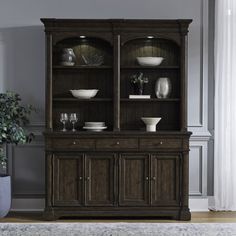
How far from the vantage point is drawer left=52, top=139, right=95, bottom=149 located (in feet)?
15.8

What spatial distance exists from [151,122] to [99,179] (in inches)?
28.1

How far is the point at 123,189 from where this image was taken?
487 centimetres

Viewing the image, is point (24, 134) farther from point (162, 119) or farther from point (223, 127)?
point (223, 127)

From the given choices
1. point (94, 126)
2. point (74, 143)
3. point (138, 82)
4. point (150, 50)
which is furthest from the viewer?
point (150, 50)

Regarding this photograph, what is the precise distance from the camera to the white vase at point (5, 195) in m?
4.83

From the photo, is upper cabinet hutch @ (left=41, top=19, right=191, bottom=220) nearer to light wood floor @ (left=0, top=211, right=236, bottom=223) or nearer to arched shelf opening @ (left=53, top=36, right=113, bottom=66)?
light wood floor @ (left=0, top=211, right=236, bottom=223)

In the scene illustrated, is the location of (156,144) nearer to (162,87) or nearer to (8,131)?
(162,87)

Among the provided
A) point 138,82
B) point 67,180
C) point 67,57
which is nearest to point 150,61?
point 138,82

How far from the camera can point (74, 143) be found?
4.83 metres

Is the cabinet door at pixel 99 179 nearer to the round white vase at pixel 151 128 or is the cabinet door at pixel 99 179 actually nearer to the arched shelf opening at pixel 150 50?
the round white vase at pixel 151 128

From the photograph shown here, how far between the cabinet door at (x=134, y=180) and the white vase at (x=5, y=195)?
40.5 inches

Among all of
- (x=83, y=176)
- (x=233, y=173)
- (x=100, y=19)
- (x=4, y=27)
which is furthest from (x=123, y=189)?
(x=4, y=27)

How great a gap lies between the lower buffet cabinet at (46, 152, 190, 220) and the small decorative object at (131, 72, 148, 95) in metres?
0.65

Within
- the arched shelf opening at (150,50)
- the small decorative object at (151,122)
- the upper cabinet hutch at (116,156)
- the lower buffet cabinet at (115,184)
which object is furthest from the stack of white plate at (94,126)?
the arched shelf opening at (150,50)
